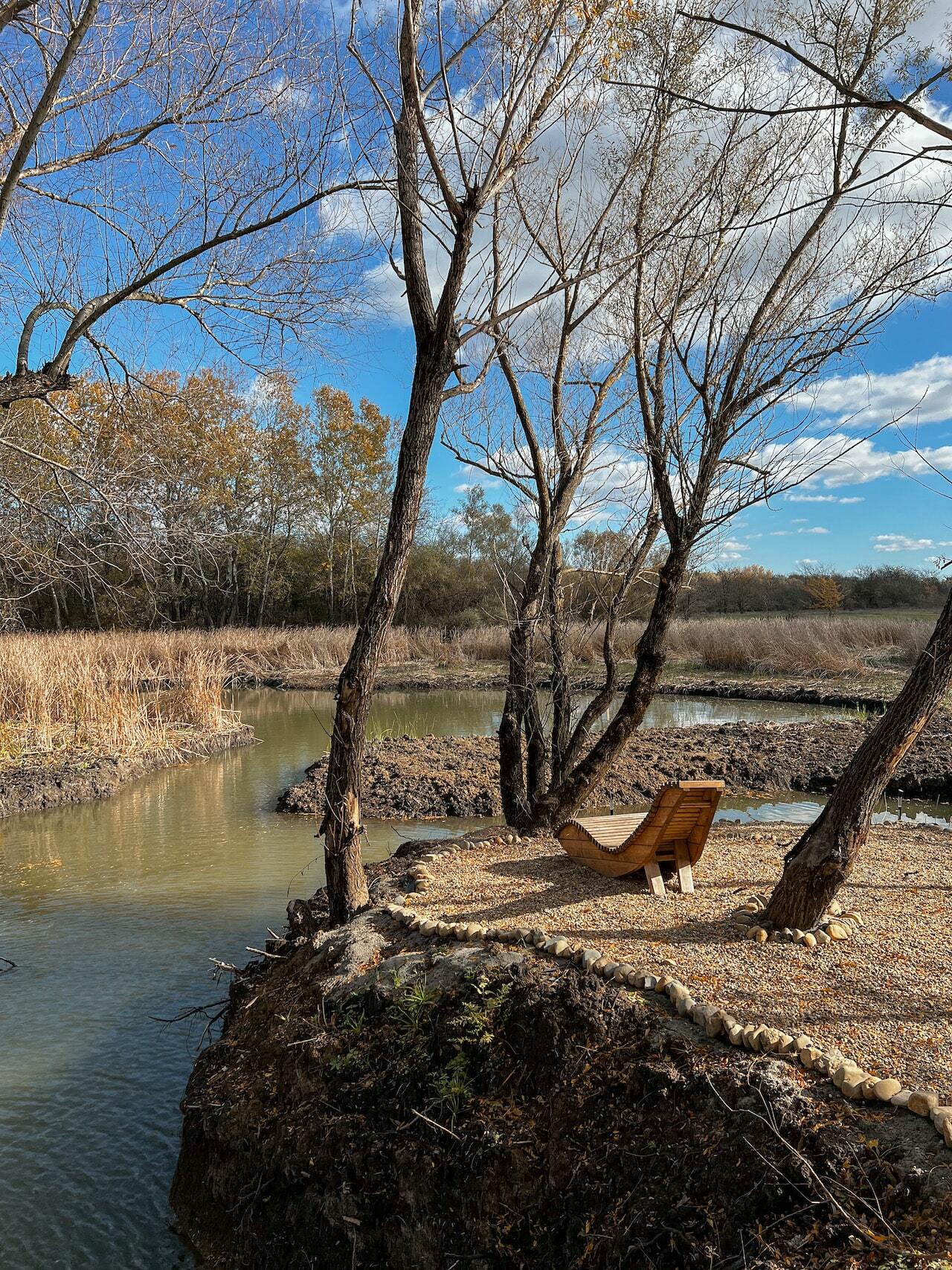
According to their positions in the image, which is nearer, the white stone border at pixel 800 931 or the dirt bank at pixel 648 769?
the white stone border at pixel 800 931

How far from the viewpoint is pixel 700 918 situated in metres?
4.20

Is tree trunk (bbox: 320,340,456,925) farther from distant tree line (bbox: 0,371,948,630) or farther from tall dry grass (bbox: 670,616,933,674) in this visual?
tall dry grass (bbox: 670,616,933,674)

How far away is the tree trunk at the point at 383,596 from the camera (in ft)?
15.6

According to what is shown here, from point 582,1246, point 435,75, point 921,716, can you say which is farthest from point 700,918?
point 435,75

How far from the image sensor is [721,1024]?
3.10 metres

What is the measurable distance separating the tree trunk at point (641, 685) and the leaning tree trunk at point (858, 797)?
5.96 feet

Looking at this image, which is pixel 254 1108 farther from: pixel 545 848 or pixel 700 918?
pixel 545 848

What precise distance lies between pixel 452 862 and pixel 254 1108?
217cm

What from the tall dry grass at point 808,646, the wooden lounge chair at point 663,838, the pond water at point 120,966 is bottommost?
the pond water at point 120,966

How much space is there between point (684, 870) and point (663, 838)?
0.92ft

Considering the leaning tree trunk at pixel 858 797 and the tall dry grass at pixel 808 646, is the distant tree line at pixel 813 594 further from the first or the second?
the leaning tree trunk at pixel 858 797

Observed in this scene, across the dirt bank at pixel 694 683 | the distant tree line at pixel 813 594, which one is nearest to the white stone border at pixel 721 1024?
the dirt bank at pixel 694 683

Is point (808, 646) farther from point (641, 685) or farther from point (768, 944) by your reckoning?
point (768, 944)

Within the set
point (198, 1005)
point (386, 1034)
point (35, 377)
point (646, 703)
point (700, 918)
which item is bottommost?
point (198, 1005)
